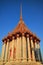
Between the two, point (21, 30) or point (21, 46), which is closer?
point (21, 46)

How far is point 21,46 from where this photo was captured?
24.9 meters

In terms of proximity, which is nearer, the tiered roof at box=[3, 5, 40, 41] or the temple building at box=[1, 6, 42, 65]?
the temple building at box=[1, 6, 42, 65]

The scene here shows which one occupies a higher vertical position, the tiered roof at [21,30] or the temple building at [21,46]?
the tiered roof at [21,30]

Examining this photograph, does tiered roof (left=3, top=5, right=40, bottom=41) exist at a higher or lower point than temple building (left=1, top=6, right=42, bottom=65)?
higher

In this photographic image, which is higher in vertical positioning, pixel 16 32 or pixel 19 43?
pixel 16 32

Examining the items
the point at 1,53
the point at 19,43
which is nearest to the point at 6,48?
the point at 1,53

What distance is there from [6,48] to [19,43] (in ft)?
11.5

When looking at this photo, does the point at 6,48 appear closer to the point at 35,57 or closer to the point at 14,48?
the point at 14,48

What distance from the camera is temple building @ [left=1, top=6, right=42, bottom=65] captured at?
78.8ft

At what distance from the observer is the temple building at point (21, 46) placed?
24031 mm

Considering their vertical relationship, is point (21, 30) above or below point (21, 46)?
above

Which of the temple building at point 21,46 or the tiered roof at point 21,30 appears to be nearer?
the temple building at point 21,46

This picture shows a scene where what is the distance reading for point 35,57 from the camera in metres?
25.9

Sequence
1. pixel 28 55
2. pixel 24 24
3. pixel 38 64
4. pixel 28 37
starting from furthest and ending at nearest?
1. pixel 24 24
2. pixel 28 37
3. pixel 28 55
4. pixel 38 64
